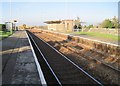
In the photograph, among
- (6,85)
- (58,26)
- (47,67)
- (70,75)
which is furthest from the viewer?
(58,26)

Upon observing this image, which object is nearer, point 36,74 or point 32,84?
point 32,84

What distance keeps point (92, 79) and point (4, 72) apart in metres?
4.41

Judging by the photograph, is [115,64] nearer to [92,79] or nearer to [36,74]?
[92,79]

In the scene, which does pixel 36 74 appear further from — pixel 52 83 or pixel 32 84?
pixel 32 84

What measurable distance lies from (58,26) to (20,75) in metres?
76.5

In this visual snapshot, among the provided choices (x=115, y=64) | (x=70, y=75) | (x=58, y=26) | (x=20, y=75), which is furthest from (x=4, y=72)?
(x=58, y=26)

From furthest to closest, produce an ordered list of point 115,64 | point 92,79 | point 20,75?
point 115,64 → point 92,79 → point 20,75

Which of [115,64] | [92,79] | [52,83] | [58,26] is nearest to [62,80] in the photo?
[52,83]

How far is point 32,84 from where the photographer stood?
30.8 ft

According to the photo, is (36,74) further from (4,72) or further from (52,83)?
(4,72)

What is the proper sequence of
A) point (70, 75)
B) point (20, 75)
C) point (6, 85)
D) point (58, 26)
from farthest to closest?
1. point (58, 26)
2. point (70, 75)
3. point (20, 75)
4. point (6, 85)

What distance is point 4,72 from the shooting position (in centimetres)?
1182

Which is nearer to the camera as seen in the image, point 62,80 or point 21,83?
point 21,83

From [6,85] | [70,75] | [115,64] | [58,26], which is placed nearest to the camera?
[6,85]
